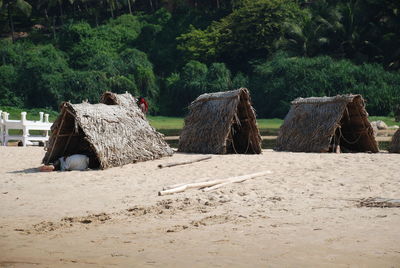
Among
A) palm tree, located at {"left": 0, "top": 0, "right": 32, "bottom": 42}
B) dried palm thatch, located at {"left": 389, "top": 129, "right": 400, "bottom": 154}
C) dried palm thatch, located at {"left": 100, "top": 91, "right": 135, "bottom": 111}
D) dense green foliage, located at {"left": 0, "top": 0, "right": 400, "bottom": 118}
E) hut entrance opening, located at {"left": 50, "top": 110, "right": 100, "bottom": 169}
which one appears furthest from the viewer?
palm tree, located at {"left": 0, "top": 0, "right": 32, "bottom": 42}

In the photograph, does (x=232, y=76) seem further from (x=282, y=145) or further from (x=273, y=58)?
(x=282, y=145)

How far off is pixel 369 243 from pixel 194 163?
787cm

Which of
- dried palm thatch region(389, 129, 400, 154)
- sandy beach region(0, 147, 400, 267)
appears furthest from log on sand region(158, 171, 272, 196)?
dried palm thatch region(389, 129, 400, 154)

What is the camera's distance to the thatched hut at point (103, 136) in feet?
45.6

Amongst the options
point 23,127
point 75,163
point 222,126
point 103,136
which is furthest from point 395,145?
point 23,127

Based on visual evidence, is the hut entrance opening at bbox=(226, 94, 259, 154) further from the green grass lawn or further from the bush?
the bush

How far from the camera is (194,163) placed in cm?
1462

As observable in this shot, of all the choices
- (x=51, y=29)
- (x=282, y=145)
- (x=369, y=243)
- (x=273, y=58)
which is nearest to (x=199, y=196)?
(x=369, y=243)

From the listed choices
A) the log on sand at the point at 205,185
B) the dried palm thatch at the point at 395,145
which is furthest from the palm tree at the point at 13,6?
the log on sand at the point at 205,185

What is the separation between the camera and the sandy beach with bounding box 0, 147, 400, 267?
22.0ft

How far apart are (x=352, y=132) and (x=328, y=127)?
5.02ft

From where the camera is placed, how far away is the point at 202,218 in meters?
8.74

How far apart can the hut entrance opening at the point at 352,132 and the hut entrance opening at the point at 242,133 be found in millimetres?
2149

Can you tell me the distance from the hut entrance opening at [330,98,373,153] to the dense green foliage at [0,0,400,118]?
24.8 m
